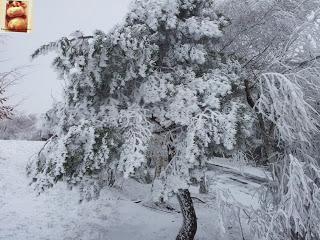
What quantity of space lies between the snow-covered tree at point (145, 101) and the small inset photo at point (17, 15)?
94 cm

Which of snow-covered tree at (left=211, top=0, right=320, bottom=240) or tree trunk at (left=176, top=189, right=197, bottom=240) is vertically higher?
snow-covered tree at (left=211, top=0, right=320, bottom=240)

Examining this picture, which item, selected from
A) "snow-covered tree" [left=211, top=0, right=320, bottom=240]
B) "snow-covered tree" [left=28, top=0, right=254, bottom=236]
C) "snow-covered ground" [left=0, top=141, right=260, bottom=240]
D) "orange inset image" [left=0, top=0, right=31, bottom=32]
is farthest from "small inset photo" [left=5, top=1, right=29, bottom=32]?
"snow-covered ground" [left=0, top=141, right=260, bottom=240]

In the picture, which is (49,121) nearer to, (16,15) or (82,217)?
(16,15)

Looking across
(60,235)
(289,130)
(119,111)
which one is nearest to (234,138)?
(289,130)

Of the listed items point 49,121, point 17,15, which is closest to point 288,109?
point 49,121

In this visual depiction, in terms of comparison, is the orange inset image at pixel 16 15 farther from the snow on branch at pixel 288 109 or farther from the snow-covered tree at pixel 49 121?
the snow on branch at pixel 288 109

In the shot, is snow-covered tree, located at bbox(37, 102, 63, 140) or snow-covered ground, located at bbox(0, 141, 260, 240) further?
snow-covered ground, located at bbox(0, 141, 260, 240)

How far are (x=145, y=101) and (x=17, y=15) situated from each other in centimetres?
338

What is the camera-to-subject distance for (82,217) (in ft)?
43.5

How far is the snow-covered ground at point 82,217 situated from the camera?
12.0 m

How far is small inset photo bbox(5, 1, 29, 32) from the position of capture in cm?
868

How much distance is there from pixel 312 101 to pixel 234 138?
1999 mm

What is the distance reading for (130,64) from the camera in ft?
27.0

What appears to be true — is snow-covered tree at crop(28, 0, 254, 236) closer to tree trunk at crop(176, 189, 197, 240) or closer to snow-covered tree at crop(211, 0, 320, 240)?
snow-covered tree at crop(211, 0, 320, 240)
